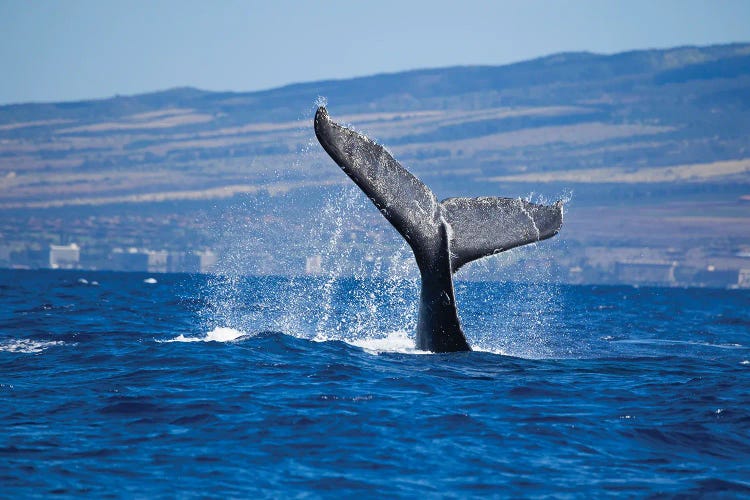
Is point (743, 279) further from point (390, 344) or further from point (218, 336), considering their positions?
point (390, 344)

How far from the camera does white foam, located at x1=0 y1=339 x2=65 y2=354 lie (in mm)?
15766

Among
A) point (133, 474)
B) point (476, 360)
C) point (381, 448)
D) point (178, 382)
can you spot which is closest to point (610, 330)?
point (476, 360)

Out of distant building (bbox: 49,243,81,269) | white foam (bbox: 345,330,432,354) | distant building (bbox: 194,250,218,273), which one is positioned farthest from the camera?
distant building (bbox: 49,243,81,269)

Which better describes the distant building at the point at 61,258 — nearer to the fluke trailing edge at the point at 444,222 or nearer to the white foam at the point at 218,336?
the white foam at the point at 218,336

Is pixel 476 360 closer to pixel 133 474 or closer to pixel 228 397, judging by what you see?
pixel 228 397

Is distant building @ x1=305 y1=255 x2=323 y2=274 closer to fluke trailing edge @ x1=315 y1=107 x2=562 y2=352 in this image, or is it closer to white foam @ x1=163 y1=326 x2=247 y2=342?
white foam @ x1=163 y1=326 x2=247 y2=342

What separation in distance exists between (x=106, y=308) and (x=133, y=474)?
66.1 feet

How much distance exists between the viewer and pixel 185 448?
9727 mm

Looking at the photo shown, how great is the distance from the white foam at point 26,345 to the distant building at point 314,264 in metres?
161

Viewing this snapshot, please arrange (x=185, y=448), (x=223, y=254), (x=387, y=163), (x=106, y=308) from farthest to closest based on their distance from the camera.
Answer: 1. (x=223, y=254)
2. (x=106, y=308)
3. (x=387, y=163)
4. (x=185, y=448)

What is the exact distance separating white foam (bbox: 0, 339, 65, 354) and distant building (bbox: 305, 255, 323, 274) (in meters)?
161

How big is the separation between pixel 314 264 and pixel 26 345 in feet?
554

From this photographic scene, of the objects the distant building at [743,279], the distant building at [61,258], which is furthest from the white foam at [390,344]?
the distant building at [743,279]

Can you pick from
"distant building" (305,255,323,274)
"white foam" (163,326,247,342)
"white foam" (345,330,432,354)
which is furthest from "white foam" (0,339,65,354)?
"distant building" (305,255,323,274)
